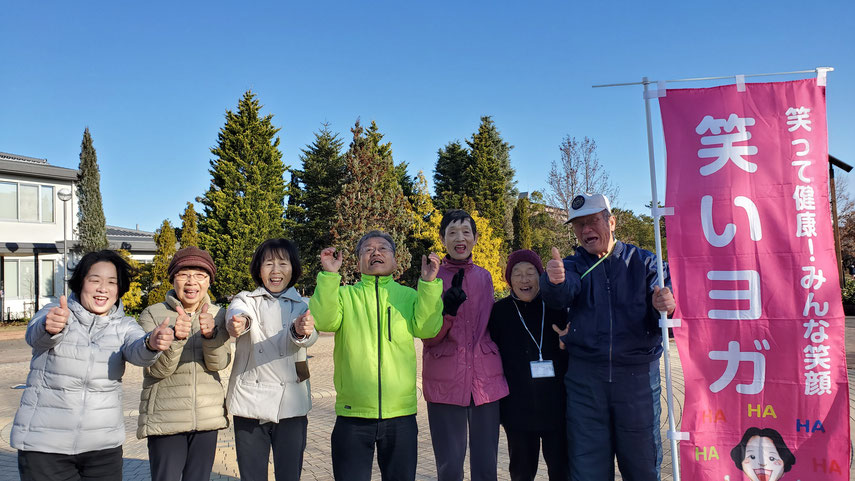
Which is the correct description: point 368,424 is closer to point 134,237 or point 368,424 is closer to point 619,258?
point 619,258

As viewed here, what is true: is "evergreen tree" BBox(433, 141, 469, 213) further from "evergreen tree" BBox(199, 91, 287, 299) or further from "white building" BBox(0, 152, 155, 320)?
"white building" BBox(0, 152, 155, 320)

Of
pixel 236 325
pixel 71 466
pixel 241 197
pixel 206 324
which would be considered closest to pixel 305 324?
pixel 236 325

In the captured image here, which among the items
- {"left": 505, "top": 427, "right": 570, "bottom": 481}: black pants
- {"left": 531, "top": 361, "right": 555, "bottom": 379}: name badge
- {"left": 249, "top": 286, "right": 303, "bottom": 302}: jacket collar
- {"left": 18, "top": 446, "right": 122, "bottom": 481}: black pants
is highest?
{"left": 249, "top": 286, "right": 303, "bottom": 302}: jacket collar

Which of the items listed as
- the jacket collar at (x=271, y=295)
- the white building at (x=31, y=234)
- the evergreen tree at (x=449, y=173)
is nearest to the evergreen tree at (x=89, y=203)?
the white building at (x=31, y=234)

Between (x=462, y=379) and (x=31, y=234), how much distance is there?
2500cm

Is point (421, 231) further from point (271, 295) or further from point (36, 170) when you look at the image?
point (271, 295)

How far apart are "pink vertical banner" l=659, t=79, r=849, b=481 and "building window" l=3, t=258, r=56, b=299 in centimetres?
2617

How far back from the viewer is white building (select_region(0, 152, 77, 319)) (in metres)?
21.5

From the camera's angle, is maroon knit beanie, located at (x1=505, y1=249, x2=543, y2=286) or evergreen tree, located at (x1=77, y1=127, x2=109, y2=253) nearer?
maroon knit beanie, located at (x1=505, y1=249, x2=543, y2=286)

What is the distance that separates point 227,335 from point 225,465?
7.76ft

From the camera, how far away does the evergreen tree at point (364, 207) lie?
22469 mm

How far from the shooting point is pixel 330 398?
313 inches

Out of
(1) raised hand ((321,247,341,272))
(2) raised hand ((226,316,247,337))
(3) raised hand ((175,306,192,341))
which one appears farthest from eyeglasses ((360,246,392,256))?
(3) raised hand ((175,306,192,341))

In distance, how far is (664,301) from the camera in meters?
2.97
